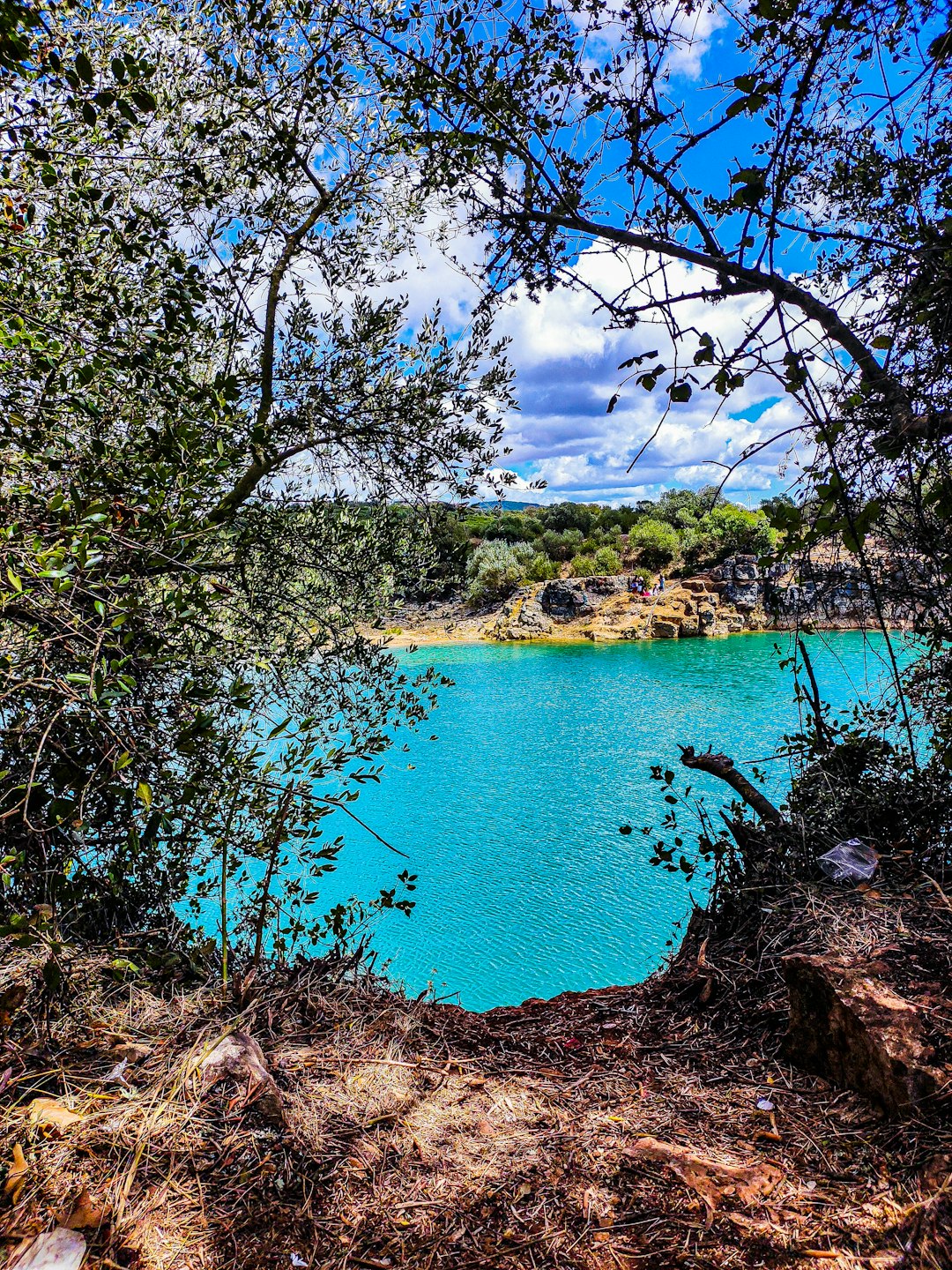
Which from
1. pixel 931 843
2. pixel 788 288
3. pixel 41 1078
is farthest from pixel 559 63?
pixel 41 1078

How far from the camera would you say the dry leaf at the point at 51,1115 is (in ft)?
6.20

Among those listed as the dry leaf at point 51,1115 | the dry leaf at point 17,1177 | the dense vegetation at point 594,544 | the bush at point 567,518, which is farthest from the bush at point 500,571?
the dry leaf at point 17,1177

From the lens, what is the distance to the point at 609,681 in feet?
76.0

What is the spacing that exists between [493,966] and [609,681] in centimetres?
1576

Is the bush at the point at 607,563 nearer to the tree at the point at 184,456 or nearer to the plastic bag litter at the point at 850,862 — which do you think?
the tree at the point at 184,456

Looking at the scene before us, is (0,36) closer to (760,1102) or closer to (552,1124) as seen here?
(552,1124)

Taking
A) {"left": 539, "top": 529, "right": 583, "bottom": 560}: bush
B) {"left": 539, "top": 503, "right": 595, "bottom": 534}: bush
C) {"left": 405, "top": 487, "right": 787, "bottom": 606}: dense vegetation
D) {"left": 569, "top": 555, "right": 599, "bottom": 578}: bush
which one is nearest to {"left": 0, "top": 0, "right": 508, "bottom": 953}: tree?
{"left": 405, "top": 487, "right": 787, "bottom": 606}: dense vegetation

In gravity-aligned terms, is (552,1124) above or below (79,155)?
below

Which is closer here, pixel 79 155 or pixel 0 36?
pixel 0 36

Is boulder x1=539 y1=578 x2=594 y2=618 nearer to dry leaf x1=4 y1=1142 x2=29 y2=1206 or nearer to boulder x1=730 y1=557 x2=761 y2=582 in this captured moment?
boulder x1=730 y1=557 x2=761 y2=582

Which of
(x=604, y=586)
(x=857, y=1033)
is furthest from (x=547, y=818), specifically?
(x=604, y=586)

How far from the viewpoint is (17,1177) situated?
1708 mm

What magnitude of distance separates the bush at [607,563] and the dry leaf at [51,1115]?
3765 cm

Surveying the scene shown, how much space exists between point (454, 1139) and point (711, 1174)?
33.5 inches
